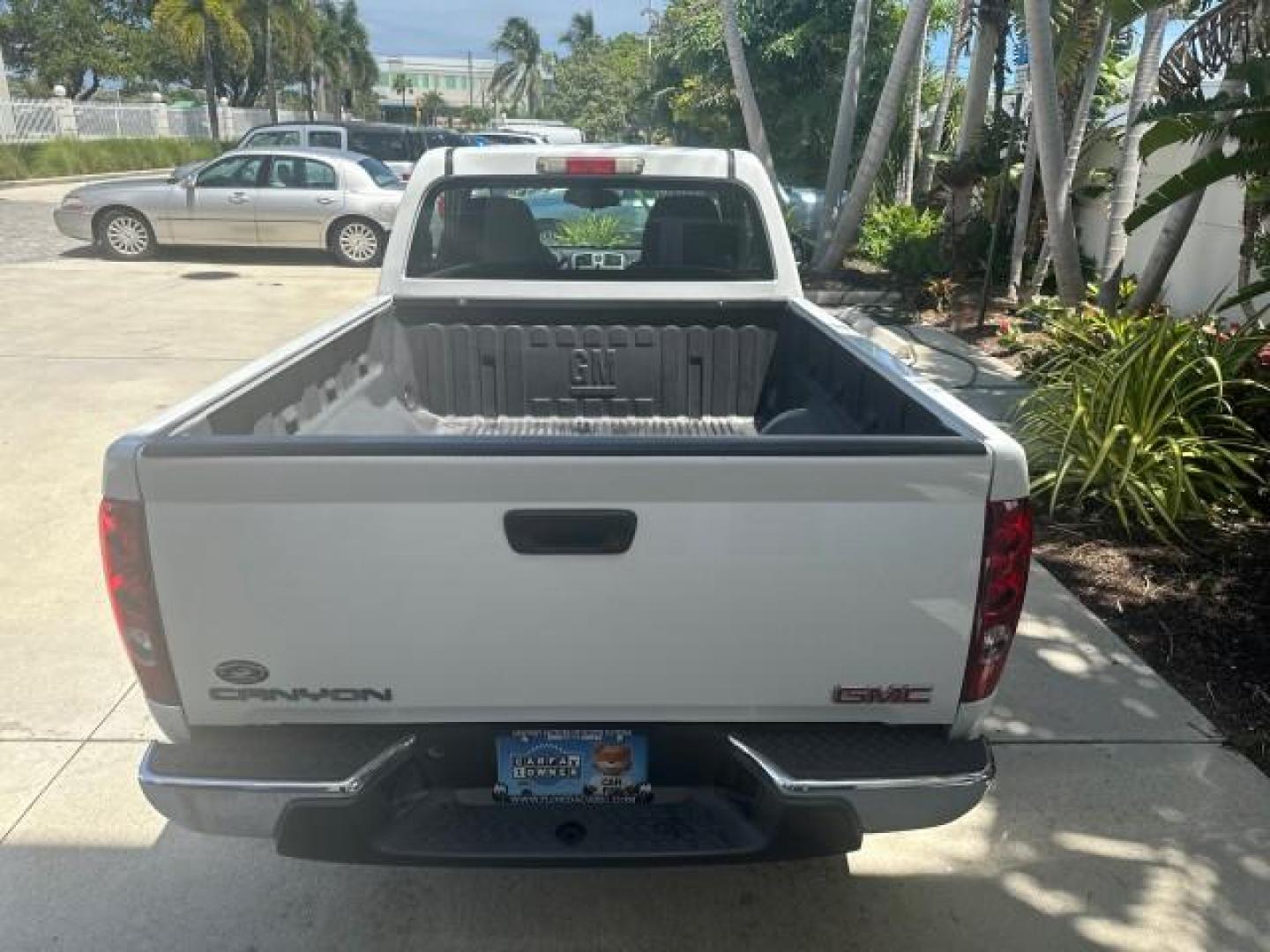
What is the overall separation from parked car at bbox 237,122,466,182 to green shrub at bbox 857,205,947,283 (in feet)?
22.8

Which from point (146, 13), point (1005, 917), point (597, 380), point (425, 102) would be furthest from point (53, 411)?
point (425, 102)

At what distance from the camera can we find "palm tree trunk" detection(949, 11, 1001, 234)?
10.9 metres

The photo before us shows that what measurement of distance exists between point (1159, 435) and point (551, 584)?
4512 millimetres

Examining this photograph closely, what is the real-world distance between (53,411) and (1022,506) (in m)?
6.89

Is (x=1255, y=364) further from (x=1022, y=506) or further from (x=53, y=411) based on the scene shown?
(x=53, y=411)

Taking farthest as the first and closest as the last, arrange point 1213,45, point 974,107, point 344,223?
point 344,223, point 974,107, point 1213,45

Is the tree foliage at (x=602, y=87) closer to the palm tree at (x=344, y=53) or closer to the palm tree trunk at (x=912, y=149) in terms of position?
the palm tree at (x=344, y=53)

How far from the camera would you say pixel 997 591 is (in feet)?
7.06

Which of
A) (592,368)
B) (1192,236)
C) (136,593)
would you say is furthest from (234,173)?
(136,593)

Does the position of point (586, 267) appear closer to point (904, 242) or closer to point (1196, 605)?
point (1196, 605)

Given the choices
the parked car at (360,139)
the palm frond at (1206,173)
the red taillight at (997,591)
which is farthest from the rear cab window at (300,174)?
the red taillight at (997,591)

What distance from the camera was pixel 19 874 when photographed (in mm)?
2859

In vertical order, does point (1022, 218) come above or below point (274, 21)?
below

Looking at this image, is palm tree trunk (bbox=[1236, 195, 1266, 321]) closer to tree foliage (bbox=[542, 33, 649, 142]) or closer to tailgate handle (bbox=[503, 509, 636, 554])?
tailgate handle (bbox=[503, 509, 636, 554])
